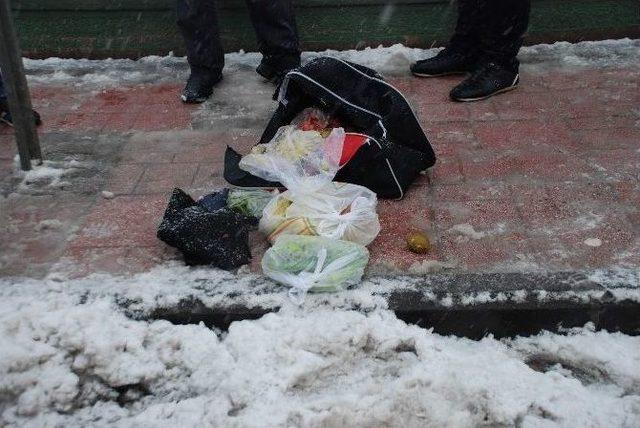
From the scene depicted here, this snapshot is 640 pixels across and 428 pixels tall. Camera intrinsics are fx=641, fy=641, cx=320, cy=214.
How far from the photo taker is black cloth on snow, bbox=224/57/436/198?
2961 mm

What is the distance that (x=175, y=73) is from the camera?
4.86 metres

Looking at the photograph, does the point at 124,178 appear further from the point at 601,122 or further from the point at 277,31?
the point at 601,122

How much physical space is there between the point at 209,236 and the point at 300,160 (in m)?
0.63

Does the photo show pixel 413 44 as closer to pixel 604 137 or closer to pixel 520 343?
pixel 604 137

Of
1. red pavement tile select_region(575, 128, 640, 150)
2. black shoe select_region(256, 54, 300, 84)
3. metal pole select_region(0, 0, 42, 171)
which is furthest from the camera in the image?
black shoe select_region(256, 54, 300, 84)

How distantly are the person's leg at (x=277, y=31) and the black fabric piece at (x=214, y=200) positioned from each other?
1.71m

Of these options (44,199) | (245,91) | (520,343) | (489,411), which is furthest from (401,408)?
(245,91)

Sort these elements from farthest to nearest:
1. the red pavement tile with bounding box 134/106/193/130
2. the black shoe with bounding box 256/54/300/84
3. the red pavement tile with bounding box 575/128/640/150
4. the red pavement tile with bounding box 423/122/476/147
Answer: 1. the black shoe with bounding box 256/54/300/84
2. the red pavement tile with bounding box 134/106/193/130
3. the red pavement tile with bounding box 423/122/476/147
4. the red pavement tile with bounding box 575/128/640/150

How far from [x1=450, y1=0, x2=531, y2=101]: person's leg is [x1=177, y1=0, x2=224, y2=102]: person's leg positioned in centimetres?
164

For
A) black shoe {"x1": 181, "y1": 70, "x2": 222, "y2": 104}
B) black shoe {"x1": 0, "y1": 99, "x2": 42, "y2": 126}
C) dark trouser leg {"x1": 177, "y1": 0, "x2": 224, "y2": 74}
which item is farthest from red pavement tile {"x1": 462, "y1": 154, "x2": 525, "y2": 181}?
black shoe {"x1": 0, "y1": 99, "x2": 42, "y2": 126}

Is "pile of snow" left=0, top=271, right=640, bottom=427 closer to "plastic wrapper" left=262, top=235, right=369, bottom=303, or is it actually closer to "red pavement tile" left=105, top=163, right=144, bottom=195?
"plastic wrapper" left=262, top=235, right=369, bottom=303

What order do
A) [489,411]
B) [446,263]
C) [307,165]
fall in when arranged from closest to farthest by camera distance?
[489,411], [446,263], [307,165]

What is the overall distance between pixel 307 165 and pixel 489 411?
138 cm

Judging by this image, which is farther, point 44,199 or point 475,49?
point 475,49
